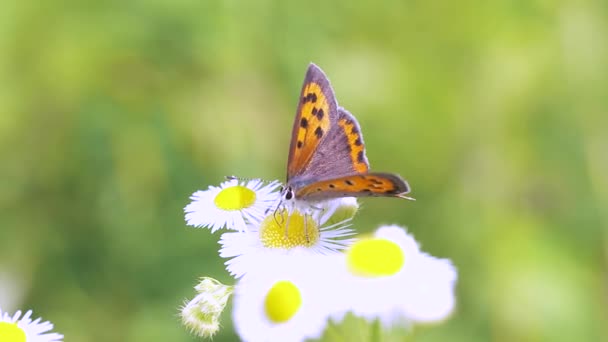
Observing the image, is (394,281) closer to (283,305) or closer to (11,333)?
(283,305)

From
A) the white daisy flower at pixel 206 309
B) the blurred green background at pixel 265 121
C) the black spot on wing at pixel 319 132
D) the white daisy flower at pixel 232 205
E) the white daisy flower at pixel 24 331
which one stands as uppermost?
the blurred green background at pixel 265 121

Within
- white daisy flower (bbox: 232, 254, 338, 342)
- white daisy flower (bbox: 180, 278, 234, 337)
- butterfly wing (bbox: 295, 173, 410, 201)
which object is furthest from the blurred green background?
white daisy flower (bbox: 232, 254, 338, 342)

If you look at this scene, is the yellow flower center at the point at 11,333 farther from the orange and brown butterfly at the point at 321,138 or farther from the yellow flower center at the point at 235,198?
the orange and brown butterfly at the point at 321,138

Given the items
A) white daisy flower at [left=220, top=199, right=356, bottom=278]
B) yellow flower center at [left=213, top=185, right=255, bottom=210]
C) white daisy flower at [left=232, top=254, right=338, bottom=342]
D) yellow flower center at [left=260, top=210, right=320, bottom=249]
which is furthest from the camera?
yellow flower center at [left=213, top=185, right=255, bottom=210]

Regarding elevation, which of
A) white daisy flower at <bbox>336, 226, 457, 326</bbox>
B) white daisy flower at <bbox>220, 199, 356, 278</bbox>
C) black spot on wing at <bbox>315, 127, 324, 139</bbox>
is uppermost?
black spot on wing at <bbox>315, 127, 324, 139</bbox>

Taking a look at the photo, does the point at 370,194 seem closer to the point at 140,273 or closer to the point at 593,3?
the point at 140,273

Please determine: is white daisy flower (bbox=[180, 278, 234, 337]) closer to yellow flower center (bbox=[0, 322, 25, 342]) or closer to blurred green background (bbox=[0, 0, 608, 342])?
yellow flower center (bbox=[0, 322, 25, 342])

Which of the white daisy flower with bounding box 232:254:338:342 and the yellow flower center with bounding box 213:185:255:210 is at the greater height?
the yellow flower center with bounding box 213:185:255:210

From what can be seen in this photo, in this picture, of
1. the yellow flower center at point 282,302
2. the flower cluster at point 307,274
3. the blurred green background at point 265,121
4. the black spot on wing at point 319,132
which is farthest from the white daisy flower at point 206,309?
the blurred green background at point 265,121
